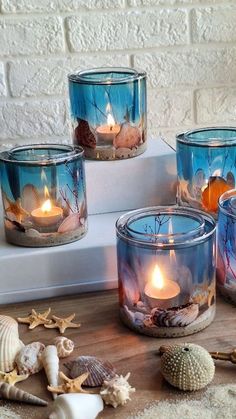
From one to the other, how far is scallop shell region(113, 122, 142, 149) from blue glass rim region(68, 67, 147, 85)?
6 centimetres

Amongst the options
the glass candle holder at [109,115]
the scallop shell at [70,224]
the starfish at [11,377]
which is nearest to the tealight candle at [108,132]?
the glass candle holder at [109,115]

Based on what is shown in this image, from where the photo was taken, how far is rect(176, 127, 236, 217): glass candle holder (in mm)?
748

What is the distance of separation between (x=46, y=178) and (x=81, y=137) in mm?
130

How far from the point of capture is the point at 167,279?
62 cm

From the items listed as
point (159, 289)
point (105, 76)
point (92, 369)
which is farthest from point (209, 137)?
point (92, 369)

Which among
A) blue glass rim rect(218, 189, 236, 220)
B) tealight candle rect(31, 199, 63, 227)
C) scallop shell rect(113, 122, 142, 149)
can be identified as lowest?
tealight candle rect(31, 199, 63, 227)

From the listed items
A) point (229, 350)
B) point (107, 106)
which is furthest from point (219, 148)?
point (229, 350)

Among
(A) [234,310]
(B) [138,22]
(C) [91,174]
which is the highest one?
(B) [138,22]

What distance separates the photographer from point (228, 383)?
0.54 metres

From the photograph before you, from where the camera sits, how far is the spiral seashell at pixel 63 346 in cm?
59

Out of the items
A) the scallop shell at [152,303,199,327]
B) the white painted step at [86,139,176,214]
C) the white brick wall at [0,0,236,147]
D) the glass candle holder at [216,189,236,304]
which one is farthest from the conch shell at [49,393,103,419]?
the white brick wall at [0,0,236,147]

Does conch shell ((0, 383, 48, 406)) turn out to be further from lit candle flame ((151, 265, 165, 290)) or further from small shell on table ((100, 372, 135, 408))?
lit candle flame ((151, 265, 165, 290))

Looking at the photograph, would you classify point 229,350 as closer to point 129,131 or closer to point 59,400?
point 59,400

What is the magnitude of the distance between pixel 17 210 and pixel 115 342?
0.66 ft
